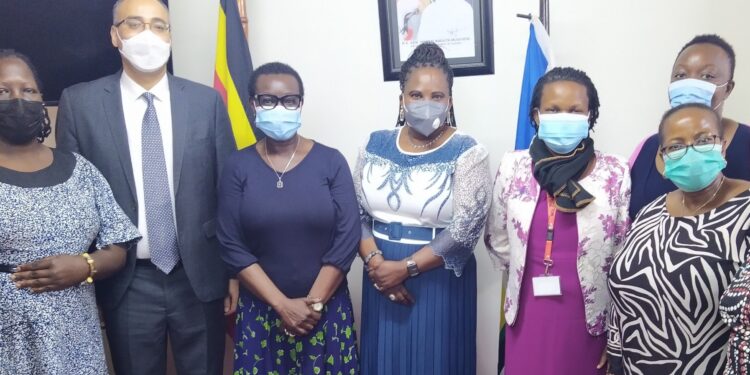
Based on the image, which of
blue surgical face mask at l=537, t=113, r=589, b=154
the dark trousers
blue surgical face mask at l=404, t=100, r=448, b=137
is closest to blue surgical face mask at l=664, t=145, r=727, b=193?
blue surgical face mask at l=537, t=113, r=589, b=154

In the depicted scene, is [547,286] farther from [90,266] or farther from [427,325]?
[90,266]

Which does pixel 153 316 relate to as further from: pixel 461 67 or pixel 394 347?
pixel 461 67

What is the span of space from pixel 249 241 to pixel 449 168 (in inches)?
29.8

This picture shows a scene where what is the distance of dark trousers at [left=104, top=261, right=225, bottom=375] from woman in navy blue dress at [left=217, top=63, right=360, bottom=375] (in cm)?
17

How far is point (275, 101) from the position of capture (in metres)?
2.03

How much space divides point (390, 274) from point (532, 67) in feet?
3.89

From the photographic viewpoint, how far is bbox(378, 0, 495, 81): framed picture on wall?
2.71 m

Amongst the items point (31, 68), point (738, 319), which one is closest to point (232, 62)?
point (31, 68)

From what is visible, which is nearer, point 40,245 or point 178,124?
point 40,245

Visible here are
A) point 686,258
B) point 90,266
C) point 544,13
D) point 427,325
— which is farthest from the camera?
point 544,13

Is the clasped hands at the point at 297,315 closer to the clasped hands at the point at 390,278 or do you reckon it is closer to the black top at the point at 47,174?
the clasped hands at the point at 390,278

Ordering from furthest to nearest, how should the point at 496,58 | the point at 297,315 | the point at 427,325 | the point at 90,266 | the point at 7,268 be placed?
1. the point at 496,58
2. the point at 427,325
3. the point at 297,315
4. the point at 90,266
5. the point at 7,268

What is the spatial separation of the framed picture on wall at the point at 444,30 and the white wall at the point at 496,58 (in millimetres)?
59

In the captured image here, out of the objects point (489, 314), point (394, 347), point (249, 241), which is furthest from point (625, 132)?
point (249, 241)
